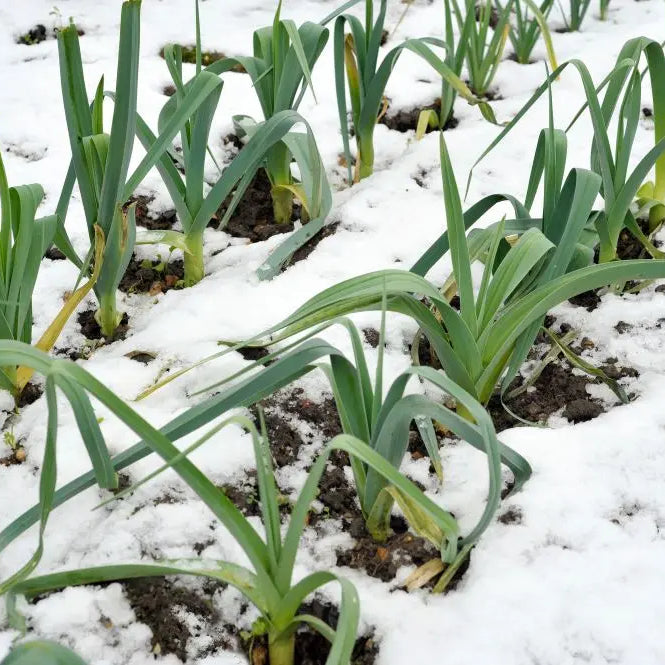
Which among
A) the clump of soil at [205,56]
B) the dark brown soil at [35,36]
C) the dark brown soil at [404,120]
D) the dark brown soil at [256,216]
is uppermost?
the dark brown soil at [35,36]

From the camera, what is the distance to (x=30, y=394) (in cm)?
132

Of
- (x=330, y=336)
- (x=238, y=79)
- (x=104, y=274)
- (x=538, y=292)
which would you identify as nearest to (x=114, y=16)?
(x=238, y=79)

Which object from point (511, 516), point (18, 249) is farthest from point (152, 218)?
point (511, 516)

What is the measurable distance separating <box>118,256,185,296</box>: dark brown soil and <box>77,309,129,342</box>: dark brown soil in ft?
0.33

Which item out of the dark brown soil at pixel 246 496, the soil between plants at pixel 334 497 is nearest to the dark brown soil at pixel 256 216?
the soil between plants at pixel 334 497

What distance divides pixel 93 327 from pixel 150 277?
0.18 metres

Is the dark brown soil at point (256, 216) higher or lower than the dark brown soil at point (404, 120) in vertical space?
lower

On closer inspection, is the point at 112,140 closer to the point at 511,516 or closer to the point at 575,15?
the point at 511,516

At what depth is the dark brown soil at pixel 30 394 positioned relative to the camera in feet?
4.30

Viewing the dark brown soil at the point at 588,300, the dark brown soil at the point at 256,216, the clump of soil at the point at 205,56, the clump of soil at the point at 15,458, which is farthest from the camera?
the clump of soil at the point at 205,56

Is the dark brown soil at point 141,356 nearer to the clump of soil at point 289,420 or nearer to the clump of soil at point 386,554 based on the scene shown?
the clump of soil at point 289,420

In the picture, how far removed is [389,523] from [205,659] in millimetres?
309

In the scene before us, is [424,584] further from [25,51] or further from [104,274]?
[25,51]

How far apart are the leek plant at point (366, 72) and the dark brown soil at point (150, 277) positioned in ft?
1.47
